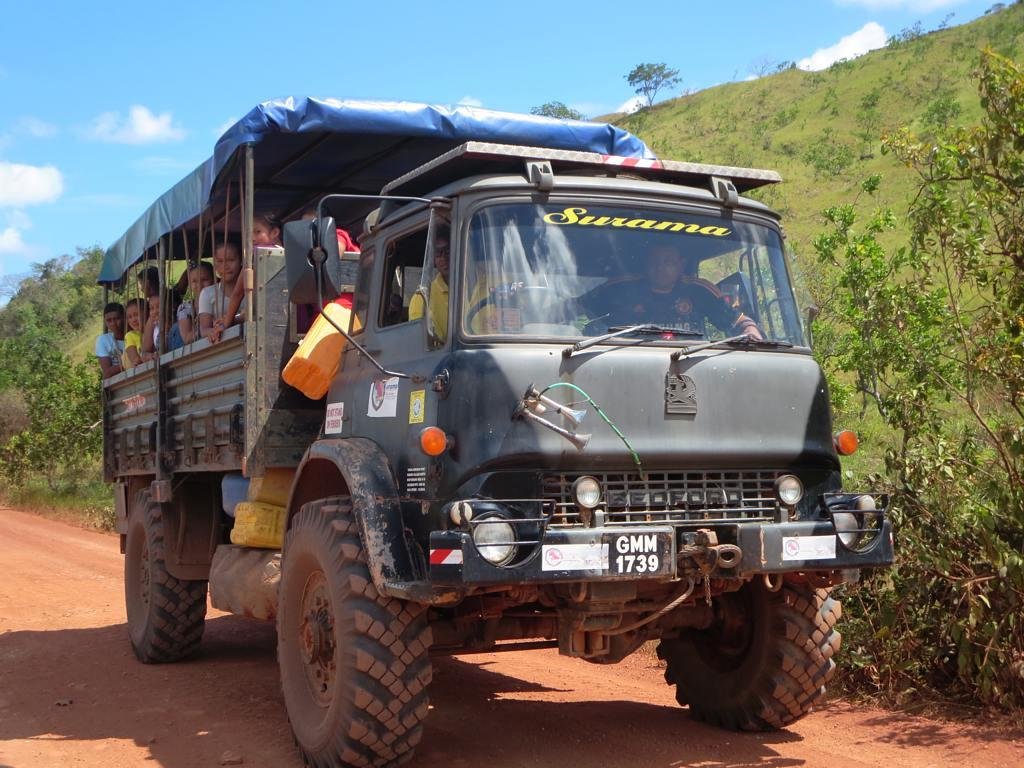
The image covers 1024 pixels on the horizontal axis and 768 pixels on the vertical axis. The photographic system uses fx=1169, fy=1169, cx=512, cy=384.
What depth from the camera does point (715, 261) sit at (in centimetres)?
519

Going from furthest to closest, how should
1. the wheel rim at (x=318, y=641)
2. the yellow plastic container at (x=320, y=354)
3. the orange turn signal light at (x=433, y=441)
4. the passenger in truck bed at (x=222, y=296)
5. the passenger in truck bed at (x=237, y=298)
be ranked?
the passenger in truck bed at (x=222, y=296) → the passenger in truck bed at (x=237, y=298) → the yellow plastic container at (x=320, y=354) → the wheel rim at (x=318, y=641) → the orange turn signal light at (x=433, y=441)

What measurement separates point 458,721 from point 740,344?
242 centimetres

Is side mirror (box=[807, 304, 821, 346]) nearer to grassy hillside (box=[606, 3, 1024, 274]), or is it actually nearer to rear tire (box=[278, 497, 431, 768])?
rear tire (box=[278, 497, 431, 768])

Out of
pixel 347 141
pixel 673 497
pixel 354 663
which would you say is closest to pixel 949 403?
pixel 673 497

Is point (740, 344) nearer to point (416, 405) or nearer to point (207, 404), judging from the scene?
point (416, 405)

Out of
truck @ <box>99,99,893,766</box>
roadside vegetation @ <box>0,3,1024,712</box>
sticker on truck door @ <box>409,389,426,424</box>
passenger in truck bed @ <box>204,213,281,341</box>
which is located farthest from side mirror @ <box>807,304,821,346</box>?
passenger in truck bed @ <box>204,213,281,341</box>

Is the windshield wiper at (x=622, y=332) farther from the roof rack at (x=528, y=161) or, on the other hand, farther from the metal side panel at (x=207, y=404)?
the metal side panel at (x=207, y=404)

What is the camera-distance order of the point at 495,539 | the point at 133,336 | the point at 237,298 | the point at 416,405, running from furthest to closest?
1. the point at 133,336
2. the point at 237,298
3. the point at 416,405
4. the point at 495,539

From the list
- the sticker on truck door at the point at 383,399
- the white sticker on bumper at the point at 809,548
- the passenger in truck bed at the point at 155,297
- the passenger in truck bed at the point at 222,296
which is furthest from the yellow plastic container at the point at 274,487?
the white sticker on bumper at the point at 809,548

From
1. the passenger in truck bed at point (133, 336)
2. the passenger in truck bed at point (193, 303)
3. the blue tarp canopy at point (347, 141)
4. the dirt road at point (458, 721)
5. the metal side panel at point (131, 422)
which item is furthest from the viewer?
the passenger in truck bed at point (133, 336)

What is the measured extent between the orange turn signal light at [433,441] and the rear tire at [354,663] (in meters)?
0.62

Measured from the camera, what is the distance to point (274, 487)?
6344mm

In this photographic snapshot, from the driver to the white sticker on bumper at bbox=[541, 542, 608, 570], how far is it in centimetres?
101

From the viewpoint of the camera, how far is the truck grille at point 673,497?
4547mm
